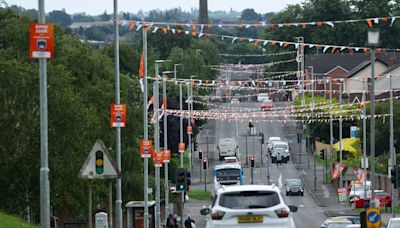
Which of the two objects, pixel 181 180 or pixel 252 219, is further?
pixel 181 180

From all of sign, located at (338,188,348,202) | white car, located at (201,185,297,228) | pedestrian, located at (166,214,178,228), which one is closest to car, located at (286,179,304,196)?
sign, located at (338,188,348,202)

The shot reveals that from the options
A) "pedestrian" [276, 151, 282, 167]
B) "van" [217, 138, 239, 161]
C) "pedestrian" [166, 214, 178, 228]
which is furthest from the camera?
"van" [217, 138, 239, 161]

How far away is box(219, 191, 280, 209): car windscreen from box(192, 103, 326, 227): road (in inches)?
1512

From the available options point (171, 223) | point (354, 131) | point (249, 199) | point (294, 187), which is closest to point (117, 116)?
point (249, 199)

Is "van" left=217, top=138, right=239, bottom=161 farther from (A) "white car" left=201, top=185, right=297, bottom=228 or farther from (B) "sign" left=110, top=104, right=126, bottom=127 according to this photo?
(A) "white car" left=201, top=185, right=297, bottom=228

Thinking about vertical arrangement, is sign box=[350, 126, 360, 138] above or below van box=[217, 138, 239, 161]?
above

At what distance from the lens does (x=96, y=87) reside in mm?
56812

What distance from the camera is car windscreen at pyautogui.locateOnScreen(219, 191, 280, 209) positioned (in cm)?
2417

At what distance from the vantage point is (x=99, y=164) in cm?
2598

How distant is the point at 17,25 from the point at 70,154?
39.8ft

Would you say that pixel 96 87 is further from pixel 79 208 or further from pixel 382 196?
pixel 382 196

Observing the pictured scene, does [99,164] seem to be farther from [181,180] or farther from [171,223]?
[171,223]

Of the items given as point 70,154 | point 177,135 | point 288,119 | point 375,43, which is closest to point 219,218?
point 375,43

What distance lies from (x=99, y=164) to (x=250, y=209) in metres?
3.69
